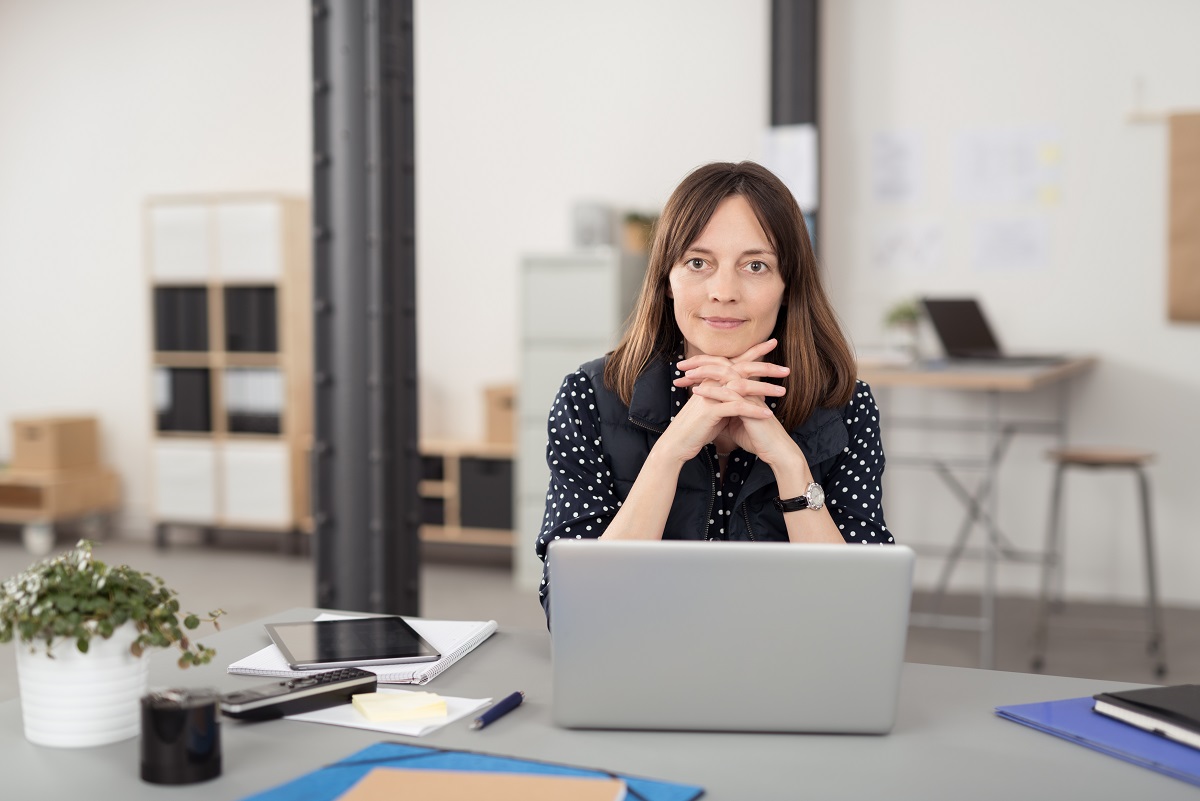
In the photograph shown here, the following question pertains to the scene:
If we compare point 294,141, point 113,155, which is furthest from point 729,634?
point 113,155

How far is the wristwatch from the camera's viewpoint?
1.58 meters

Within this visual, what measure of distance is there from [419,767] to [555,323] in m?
3.74

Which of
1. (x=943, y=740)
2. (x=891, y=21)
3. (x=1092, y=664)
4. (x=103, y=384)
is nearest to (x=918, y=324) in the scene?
(x=891, y=21)

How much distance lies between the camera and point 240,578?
512 cm

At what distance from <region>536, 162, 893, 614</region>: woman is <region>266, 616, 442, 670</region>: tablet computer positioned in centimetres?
23

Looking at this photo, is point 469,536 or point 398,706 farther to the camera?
point 469,536

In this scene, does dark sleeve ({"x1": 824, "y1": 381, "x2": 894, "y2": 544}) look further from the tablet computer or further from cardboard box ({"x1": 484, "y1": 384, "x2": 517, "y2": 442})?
cardboard box ({"x1": 484, "y1": 384, "x2": 517, "y2": 442})

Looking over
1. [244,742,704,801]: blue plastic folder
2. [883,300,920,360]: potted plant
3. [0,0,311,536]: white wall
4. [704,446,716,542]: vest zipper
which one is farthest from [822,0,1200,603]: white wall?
[244,742,704,801]: blue plastic folder

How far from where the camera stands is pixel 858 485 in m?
1.70

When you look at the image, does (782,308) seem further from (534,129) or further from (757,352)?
(534,129)

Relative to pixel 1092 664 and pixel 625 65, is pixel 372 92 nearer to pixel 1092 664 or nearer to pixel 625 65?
pixel 625 65

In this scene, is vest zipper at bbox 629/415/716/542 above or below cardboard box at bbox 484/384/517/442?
above

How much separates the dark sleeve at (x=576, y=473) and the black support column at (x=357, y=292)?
135cm

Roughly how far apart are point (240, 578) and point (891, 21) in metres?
3.72
